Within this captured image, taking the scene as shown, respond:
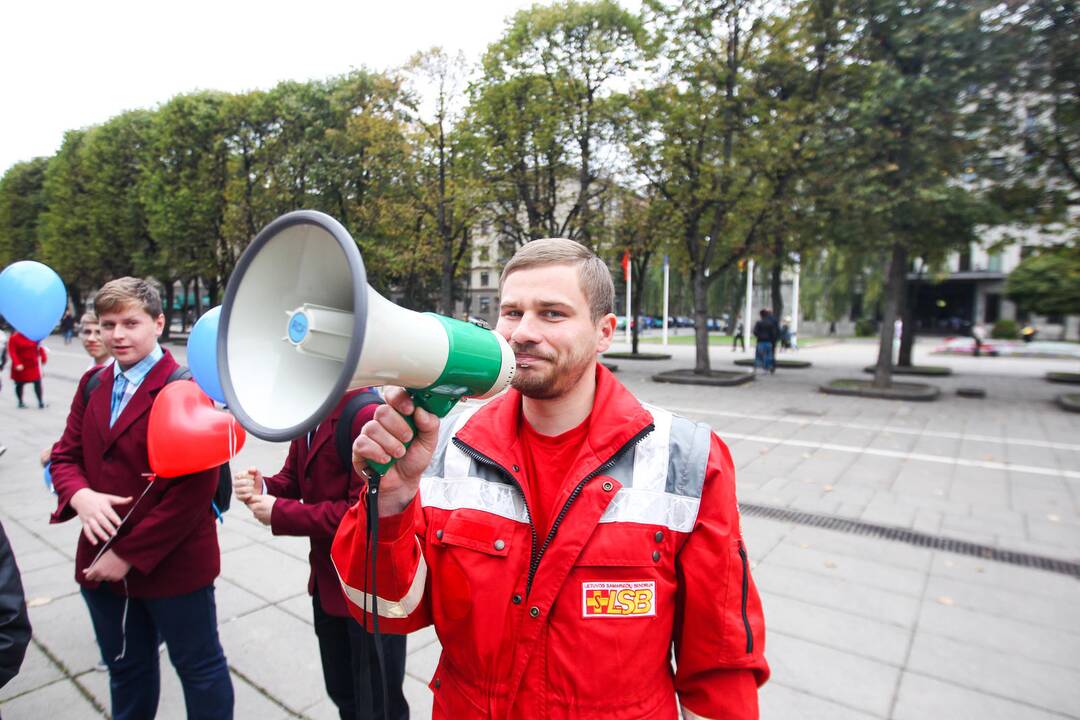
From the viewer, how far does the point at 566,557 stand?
4.66 feet

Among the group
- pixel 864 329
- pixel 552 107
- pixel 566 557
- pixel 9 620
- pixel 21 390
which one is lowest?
pixel 21 390

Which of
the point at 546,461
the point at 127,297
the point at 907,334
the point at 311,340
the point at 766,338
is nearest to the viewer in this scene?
the point at 311,340

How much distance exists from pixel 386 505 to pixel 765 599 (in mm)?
3525

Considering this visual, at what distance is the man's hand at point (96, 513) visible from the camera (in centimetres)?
226

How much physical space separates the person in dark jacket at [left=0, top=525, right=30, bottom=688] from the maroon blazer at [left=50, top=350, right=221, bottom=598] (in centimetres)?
57

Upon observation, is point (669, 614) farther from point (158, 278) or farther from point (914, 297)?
point (158, 278)

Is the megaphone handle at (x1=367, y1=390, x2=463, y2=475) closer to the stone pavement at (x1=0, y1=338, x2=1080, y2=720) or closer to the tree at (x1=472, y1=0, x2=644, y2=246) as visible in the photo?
the stone pavement at (x1=0, y1=338, x2=1080, y2=720)

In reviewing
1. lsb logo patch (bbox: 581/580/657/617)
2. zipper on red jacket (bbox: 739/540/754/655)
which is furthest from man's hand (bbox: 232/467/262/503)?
zipper on red jacket (bbox: 739/540/754/655)

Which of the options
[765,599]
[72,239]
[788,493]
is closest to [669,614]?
[765,599]

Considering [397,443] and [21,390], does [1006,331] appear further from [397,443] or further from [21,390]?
[21,390]

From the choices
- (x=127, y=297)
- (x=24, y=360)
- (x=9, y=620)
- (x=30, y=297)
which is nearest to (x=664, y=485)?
(x=9, y=620)

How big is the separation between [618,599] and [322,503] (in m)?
1.29

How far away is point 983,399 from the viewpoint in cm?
1339

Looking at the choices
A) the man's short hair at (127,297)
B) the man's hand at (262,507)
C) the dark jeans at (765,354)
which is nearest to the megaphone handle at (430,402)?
the man's hand at (262,507)
